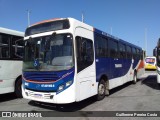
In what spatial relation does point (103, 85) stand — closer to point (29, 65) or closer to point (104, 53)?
point (104, 53)

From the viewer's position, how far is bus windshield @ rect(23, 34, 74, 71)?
255 inches

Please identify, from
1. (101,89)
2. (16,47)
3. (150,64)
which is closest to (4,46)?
(16,47)

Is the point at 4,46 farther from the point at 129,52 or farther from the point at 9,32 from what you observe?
the point at 129,52

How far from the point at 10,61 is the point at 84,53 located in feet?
12.1

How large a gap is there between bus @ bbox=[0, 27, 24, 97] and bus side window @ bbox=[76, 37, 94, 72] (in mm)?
3460

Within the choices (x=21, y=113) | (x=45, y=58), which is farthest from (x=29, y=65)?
(x=21, y=113)

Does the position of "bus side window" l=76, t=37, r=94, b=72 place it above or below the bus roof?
below

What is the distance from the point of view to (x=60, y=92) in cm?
641

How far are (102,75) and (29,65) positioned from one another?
330 cm

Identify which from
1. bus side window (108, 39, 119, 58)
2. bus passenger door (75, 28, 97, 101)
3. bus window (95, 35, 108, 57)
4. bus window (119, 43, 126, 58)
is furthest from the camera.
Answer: bus window (119, 43, 126, 58)

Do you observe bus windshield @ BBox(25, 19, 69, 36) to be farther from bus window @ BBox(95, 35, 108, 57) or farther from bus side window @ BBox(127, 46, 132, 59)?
bus side window @ BBox(127, 46, 132, 59)

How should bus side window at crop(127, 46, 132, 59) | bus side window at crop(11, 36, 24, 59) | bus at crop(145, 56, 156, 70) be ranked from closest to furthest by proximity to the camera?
1. bus side window at crop(11, 36, 24, 59)
2. bus side window at crop(127, 46, 132, 59)
3. bus at crop(145, 56, 156, 70)

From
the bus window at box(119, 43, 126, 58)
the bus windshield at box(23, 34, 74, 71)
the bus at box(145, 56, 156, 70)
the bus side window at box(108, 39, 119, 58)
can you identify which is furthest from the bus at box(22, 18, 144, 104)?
the bus at box(145, 56, 156, 70)

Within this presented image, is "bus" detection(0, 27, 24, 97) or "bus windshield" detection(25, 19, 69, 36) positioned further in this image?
"bus" detection(0, 27, 24, 97)
